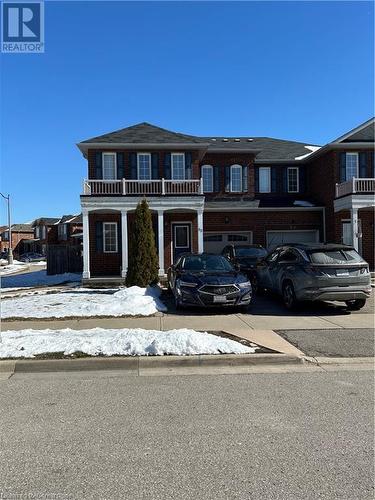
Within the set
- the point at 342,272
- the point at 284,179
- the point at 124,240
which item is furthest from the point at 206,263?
the point at 284,179

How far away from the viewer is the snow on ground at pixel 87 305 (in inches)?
417

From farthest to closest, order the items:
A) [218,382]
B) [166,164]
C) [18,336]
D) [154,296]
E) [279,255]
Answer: [166,164] < [154,296] < [279,255] < [18,336] < [218,382]

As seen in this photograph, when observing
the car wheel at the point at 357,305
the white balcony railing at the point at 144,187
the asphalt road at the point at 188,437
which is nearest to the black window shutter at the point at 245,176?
the white balcony railing at the point at 144,187

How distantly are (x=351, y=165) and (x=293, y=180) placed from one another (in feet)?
13.5

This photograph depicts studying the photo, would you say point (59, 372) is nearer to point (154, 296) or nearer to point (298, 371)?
point (298, 371)

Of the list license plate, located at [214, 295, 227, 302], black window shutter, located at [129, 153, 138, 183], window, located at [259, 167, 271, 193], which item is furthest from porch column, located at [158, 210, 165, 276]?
license plate, located at [214, 295, 227, 302]

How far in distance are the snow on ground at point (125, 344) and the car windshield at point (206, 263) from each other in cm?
423

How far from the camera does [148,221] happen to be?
14.7 meters

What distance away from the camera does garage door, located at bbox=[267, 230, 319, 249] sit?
981 inches

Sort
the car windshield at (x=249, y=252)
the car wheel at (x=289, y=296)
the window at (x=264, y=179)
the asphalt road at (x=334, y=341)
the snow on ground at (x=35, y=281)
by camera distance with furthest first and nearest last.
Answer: the window at (x=264, y=179) < the snow on ground at (x=35, y=281) < the car windshield at (x=249, y=252) < the car wheel at (x=289, y=296) < the asphalt road at (x=334, y=341)

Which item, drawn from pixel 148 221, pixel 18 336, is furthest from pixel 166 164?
pixel 18 336

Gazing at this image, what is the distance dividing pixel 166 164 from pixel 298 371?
674 inches

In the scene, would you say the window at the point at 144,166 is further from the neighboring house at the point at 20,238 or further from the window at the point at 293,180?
the neighboring house at the point at 20,238

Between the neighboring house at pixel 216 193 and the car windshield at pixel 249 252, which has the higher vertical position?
the neighboring house at pixel 216 193
